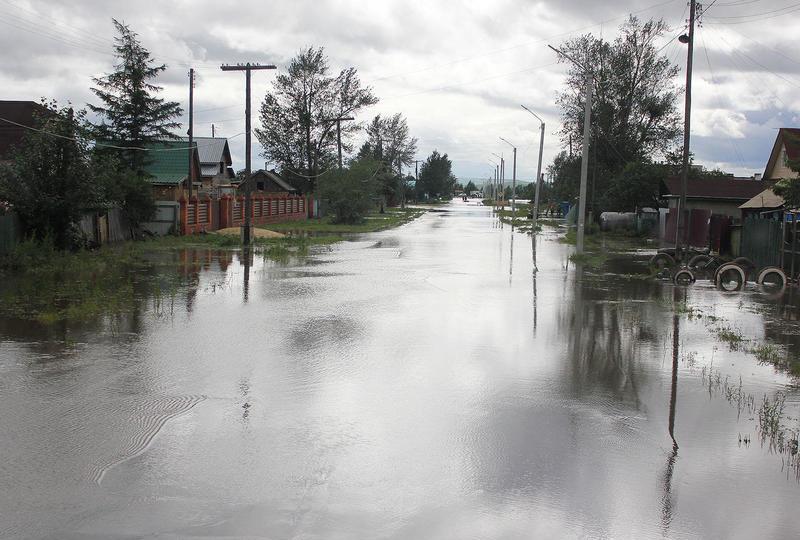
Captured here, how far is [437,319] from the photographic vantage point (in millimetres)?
13727

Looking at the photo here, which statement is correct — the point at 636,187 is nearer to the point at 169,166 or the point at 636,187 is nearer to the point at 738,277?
the point at 738,277

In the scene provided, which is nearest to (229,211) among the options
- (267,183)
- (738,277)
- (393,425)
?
(738,277)

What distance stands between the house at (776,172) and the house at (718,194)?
6.13ft

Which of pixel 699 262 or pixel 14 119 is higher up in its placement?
pixel 14 119

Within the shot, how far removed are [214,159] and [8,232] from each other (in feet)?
153

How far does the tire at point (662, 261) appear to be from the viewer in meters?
24.7

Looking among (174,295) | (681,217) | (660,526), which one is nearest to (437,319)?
(174,295)

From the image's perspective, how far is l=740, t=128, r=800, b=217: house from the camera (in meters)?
30.9

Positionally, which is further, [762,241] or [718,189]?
[718,189]

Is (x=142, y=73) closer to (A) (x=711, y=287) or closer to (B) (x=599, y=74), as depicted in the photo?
(A) (x=711, y=287)

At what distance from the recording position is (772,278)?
20.8 metres

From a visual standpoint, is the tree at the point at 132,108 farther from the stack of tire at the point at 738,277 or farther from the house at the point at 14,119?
the stack of tire at the point at 738,277

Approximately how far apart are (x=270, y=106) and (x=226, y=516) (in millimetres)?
80683

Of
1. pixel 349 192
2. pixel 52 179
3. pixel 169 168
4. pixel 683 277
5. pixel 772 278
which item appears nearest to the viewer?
pixel 772 278
